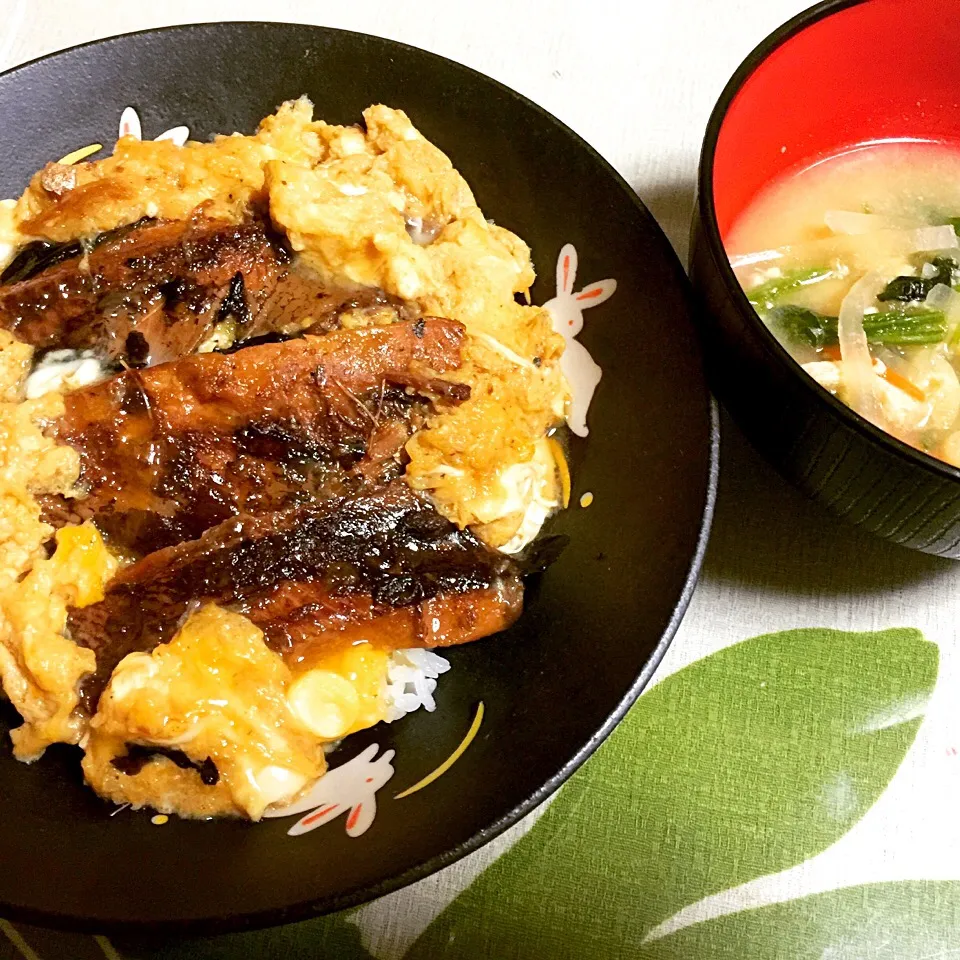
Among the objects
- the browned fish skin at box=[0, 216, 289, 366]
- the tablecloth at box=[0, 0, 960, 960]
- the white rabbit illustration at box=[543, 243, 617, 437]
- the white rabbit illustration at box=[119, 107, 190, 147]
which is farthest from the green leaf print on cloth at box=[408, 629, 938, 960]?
the white rabbit illustration at box=[119, 107, 190, 147]

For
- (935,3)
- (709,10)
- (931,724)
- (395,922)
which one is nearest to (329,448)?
(395,922)

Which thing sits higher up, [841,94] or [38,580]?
[841,94]

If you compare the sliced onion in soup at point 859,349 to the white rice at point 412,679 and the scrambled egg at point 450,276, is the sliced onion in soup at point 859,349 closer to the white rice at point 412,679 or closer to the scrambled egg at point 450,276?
the scrambled egg at point 450,276

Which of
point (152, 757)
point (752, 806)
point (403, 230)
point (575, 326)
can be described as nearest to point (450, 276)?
point (403, 230)

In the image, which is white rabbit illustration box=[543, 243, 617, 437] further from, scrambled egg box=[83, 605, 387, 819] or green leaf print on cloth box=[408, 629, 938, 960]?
scrambled egg box=[83, 605, 387, 819]

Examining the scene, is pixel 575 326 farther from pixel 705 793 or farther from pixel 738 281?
pixel 705 793

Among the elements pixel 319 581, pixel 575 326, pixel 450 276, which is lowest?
pixel 319 581

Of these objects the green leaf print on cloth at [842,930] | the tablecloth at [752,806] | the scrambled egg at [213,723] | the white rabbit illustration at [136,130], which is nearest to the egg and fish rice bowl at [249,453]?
the scrambled egg at [213,723]

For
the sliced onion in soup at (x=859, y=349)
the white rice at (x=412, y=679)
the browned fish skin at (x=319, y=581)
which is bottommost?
the white rice at (x=412, y=679)

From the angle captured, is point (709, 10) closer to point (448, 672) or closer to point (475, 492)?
point (475, 492)
